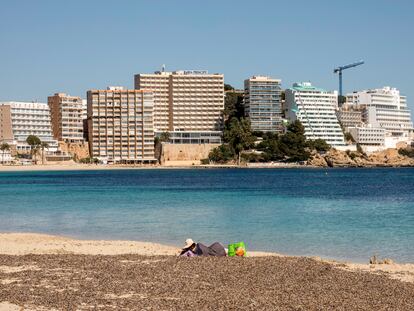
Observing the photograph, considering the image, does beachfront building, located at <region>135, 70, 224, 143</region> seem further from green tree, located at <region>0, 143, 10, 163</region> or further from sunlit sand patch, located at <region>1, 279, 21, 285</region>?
sunlit sand patch, located at <region>1, 279, 21, 285</region>

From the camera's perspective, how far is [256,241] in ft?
85.7

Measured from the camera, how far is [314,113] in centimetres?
18075

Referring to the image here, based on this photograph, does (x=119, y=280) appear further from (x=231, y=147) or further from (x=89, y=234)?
(x=231, y=147)

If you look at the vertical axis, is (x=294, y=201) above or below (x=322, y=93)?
below

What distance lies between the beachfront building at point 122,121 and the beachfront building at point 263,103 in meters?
26.3

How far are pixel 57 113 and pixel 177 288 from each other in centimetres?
17158

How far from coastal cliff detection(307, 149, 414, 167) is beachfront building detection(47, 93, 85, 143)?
198 ft

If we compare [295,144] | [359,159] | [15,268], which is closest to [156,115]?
[295,144]

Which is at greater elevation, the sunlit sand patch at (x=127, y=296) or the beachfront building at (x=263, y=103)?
the beachfront building at (x=263, y=103)

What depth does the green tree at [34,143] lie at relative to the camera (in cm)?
16638

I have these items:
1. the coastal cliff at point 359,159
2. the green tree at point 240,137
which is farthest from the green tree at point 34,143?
the coastal cliff at point 359,159

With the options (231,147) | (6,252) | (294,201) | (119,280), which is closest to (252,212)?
(294,201)

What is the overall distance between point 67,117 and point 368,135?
83425 mm

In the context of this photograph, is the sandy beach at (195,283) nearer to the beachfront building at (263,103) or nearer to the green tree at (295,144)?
the green tree at (295,144)
